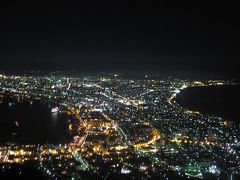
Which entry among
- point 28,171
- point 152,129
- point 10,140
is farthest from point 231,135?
point 28,171

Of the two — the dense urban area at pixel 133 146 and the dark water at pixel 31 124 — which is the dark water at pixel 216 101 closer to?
the dense urban area at pixel 133 146

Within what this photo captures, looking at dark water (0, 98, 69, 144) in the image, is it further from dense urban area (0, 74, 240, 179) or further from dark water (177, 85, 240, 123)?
dark water (177, 85, 240, 123)

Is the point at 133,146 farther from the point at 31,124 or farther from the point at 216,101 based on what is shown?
the point at 216,101

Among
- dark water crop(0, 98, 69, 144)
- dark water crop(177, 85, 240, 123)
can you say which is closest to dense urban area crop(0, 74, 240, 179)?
dark water crop(0, 98, 69, 144)

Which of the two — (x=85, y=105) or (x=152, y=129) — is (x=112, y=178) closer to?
(x=152, y=129)

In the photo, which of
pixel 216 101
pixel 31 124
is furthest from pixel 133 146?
pixel 216 101

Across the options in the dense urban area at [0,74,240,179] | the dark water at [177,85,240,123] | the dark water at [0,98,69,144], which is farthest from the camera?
the dark water at [177,85,240,123]
